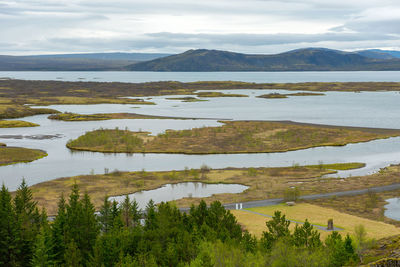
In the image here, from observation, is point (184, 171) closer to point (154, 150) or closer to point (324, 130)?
point (154, 150)

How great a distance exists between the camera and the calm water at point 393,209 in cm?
7388

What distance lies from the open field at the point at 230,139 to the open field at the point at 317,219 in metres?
50.9

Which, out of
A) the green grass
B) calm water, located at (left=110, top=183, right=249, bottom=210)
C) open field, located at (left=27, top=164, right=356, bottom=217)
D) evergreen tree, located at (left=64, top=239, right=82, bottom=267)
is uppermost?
evergreen tree, located at (left=64, top=239, right=82, bottom=267)

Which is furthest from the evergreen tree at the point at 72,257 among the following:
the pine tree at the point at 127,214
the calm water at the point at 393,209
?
the calm water at the point at 393,209

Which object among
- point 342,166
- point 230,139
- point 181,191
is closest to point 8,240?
point 181,191

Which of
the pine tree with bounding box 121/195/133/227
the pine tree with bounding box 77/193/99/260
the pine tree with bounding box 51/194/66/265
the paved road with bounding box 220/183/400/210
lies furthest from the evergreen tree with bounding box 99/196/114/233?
the paved road with bounding box 220/183/400/210

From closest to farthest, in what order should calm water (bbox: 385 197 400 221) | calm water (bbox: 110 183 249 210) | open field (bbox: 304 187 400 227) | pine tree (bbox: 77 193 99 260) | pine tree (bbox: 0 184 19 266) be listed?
pine tree (bbox: 0 184 19 266)
pine tree (bbox: 77 193 99 260)
calm water (bbox: 385 197 400 221)
open field (bbox: 304 187 400 227)
calm water (bbox: 110 183 249 210)

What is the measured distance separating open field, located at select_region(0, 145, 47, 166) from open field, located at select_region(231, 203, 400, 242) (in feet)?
221

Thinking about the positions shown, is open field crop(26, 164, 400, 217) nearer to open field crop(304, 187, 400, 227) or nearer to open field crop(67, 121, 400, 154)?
open field crop(304, 187, 400, 227)

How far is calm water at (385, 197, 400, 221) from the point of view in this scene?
73875 millimetres

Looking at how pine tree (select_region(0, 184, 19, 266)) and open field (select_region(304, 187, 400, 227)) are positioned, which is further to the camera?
open field (select_region(304, 187, 400, 227))

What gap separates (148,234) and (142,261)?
702 cm

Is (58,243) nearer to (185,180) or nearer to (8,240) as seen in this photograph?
(8,240)

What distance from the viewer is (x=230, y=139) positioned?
467 ft
